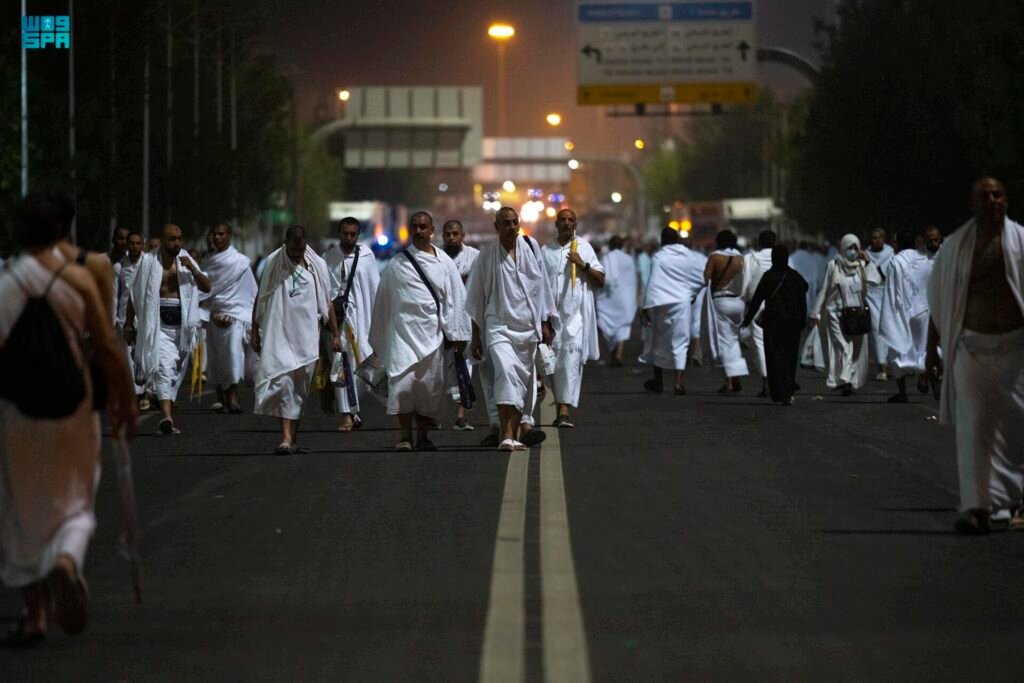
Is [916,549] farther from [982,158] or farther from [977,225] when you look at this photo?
[982,158]

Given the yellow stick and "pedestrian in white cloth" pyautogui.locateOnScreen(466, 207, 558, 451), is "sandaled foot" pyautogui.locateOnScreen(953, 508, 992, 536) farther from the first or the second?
the yellow stick

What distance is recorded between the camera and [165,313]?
→ 64.0 feet

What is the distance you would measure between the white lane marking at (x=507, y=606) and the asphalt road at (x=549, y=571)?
0.02m

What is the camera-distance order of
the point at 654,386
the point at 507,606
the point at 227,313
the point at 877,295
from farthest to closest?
the point at 877,295 → the point at 654,386 → the point at 227,313 → the point at 507,606

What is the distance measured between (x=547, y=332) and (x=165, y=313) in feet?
14.3

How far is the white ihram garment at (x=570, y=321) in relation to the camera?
1886 centimetres

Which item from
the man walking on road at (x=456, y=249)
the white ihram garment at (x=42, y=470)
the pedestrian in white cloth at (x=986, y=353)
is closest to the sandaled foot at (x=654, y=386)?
the man walking on road at (x=456, y=249)

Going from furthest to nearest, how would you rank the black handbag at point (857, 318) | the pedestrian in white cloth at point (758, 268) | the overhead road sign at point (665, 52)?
the overhead road sign at point (665, 52)
the pedestrian in white cloth at point (758, 268)
the black handbag at point (857, 318)

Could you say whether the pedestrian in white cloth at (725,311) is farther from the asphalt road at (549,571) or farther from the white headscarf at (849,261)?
the asphalt road at (549,571)

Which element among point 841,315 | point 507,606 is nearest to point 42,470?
point 507,606

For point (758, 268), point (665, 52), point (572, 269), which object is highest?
point (665, 52)

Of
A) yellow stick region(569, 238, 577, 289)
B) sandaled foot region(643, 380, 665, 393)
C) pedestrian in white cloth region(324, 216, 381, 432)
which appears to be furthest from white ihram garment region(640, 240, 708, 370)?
pedestrian in white cloth region(324, 216, 381, 432)

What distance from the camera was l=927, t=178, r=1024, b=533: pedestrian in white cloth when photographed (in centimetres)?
1128

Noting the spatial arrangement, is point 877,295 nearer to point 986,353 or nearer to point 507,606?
point 986,353
